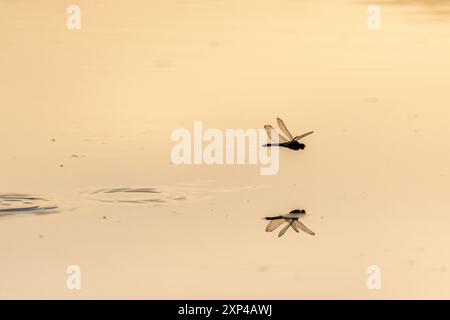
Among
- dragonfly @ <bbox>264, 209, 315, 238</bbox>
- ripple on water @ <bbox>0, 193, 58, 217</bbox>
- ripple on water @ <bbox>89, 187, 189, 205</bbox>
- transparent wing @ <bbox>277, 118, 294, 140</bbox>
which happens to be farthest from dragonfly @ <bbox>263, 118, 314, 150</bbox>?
ripple on water @ <bbox>0, 193, 58, 217</bbox>

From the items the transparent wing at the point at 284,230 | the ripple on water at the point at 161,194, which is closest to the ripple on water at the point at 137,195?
the ripple on water at the point at 161,194

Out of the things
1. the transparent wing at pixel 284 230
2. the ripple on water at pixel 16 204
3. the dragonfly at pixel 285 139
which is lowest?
the transparent wing at pixel 284 230

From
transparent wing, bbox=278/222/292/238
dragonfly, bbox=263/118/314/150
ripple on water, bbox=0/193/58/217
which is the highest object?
dragonfly, bbox=263/118/314/150

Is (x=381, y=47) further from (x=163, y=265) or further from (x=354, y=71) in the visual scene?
(x=163, y=265)


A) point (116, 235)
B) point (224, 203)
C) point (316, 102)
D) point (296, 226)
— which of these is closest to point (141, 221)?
point (116, 235)

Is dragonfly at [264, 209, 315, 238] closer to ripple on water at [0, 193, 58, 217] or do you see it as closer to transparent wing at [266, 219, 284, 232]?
transparent wing at [266, 219, 284, 232]

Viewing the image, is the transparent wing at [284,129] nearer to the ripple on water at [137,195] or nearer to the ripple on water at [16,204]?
the ripple on water at [137,195]

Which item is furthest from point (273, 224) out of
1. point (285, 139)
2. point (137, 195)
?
point (137, 195)

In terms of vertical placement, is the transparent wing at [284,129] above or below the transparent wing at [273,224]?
above
